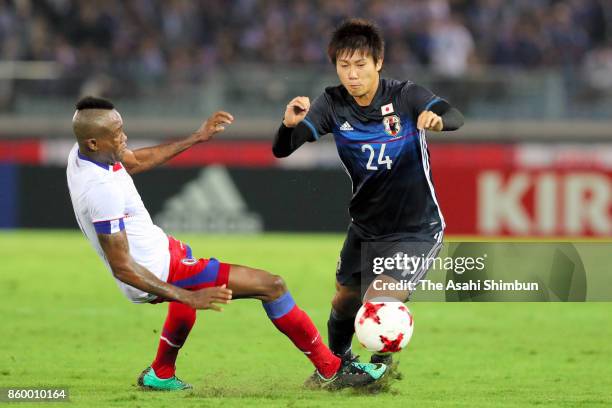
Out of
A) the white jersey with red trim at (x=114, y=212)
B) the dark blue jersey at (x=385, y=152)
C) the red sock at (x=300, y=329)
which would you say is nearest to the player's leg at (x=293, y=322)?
the red sock at (x=300, y=329)

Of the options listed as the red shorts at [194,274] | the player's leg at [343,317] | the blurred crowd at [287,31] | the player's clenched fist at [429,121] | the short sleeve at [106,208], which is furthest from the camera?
the blurred crowd at [287,31]

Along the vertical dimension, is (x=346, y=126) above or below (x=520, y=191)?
above

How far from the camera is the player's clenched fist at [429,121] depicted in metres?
6.72

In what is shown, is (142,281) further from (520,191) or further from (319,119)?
(520,191)

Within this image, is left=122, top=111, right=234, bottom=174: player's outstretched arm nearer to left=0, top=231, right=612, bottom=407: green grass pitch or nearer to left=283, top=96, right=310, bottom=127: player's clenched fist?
left=283, top=96, right=310, bottom=127: player's clenched fist

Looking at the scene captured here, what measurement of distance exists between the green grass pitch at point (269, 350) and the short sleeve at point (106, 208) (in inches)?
40.5

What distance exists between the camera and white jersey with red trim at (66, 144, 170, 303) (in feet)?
21.7

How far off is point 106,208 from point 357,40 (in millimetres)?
1795

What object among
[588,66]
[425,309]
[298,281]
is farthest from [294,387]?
[588,66]

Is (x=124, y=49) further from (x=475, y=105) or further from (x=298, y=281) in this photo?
(x=298, y=281)

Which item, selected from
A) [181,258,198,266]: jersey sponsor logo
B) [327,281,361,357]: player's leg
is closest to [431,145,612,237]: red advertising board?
[327,281,361,357]: player's leg

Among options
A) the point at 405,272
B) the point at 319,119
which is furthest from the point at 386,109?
the point at 405,272

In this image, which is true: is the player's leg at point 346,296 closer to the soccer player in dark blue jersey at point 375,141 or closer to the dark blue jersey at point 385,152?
the soccer player in dark blue jersey at point 375,141

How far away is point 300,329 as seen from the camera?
7.19 m
